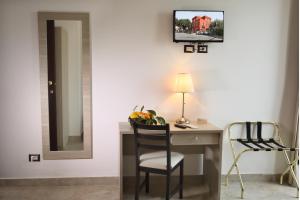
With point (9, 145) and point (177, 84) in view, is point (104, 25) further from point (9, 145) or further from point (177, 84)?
point (9, 145)

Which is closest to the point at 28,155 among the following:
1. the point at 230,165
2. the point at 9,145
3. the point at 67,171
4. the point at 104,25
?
the point at 9,145

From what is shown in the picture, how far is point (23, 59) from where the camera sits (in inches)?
123

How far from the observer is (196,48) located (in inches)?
129

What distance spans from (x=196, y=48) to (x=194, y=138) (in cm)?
104

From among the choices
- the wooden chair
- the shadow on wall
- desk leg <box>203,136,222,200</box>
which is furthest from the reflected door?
the shadow on wall

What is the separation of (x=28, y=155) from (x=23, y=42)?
1238 mm

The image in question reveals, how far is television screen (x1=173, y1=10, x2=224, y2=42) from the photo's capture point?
3154mm

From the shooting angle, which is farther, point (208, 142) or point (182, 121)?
point (182, 121)

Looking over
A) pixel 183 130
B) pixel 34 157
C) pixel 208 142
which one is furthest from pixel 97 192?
pixel 208 142

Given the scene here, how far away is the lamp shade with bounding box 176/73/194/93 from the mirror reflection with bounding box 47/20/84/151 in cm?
108

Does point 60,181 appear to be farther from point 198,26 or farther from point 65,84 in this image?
point 198,26

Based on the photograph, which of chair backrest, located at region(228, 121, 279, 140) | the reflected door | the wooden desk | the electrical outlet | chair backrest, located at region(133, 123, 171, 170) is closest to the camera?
chair backrest, located at region(133, 123, 171, 170)

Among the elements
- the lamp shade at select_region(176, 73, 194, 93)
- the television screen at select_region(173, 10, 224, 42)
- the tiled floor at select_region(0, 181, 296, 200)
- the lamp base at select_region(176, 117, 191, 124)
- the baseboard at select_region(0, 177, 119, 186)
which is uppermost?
the television screen at select_region(173, 10, 224, 42)

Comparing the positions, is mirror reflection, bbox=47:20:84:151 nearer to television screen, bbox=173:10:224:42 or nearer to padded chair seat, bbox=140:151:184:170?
padded chair seat, bbox=140:151:184:170
